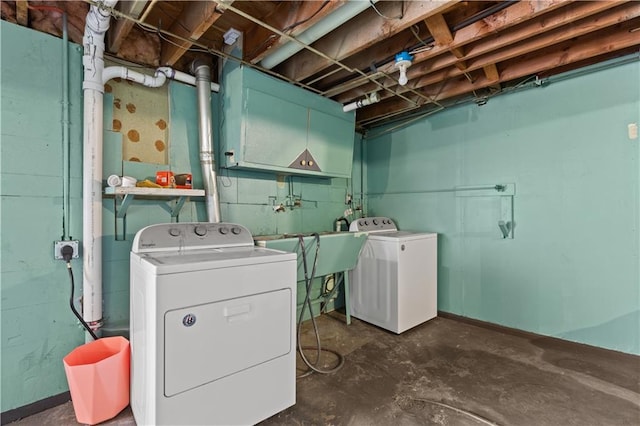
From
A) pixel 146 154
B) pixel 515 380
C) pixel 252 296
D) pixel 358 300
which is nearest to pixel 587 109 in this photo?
pixel 515 380

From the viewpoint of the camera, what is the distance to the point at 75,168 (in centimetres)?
186

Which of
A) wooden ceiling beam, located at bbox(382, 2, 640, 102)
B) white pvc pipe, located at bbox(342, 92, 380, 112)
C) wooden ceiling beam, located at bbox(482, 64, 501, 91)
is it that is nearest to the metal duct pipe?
white pvc pipe, located at bbox(342, 92, 380, 112)

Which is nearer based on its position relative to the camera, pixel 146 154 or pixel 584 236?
pixel 146 154

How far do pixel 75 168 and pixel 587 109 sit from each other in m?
3.93

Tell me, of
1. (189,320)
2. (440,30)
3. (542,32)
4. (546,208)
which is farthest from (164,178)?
(546,208)

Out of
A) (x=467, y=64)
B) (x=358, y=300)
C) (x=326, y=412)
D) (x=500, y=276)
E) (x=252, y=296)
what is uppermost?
(x=467, y=64)

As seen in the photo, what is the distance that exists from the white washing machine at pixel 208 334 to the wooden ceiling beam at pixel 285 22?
1.41 metres

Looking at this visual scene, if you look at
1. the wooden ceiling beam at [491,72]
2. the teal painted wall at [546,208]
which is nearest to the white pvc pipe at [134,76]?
the wooden ceiling beam at [491,72]

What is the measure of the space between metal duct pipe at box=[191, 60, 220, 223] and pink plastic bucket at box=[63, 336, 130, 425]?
1.06m

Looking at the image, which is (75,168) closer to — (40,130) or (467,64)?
(40,130)

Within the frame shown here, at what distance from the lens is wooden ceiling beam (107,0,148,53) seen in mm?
1588

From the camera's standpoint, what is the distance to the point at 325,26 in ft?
5.94

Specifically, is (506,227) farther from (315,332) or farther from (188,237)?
(188,237)

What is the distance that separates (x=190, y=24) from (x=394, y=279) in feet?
8.55
